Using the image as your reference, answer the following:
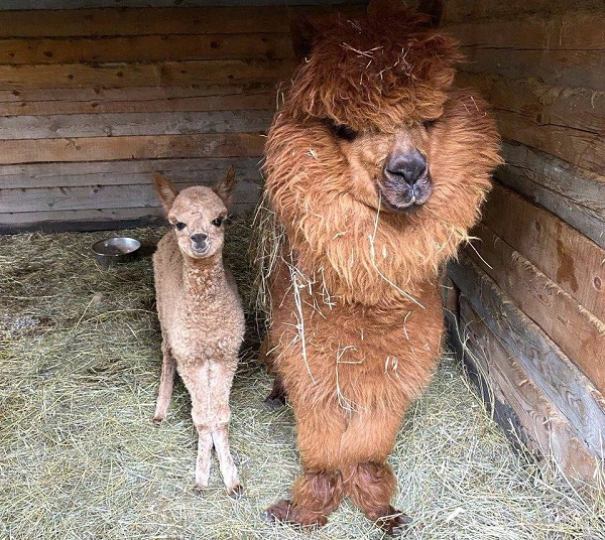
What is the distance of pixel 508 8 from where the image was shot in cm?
254

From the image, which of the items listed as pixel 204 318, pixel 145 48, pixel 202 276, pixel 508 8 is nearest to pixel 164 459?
pixel 204 318

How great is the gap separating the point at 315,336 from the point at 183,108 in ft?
11.5

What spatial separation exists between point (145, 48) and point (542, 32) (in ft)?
11.6

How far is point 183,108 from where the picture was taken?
197 inches

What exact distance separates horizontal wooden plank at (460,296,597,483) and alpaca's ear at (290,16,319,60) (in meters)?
1.78

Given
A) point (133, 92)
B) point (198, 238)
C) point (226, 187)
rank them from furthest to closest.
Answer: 1. point (133, 92)
2. point (226, 187)
3. point (198, 238)

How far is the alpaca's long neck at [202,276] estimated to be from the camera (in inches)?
95.6

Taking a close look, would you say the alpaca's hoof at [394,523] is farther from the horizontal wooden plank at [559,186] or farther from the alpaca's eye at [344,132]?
the alpaca's eye at [344,132]

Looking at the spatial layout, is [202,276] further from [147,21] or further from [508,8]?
[147,21]

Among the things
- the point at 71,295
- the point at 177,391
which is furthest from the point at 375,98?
the point at 71,295

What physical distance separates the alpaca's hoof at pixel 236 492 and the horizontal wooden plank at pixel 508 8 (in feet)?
7.86

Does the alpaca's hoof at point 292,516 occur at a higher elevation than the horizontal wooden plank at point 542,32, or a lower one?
lower

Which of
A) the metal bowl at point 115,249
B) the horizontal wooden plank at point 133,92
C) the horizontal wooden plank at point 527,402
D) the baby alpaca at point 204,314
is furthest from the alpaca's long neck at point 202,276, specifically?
the horizontal wooden plank at point 133,92

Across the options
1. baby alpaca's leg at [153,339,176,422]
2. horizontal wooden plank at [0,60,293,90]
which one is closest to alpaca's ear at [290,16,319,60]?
baby alpaca's leg at [153,339,176,422]
